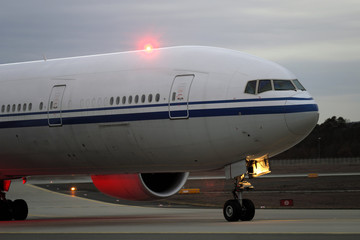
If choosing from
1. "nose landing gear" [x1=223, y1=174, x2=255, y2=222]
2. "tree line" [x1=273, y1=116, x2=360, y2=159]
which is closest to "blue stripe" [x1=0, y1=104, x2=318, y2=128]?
"nose landing gear" [x1=223, y1=174, x2=255, y2=222]

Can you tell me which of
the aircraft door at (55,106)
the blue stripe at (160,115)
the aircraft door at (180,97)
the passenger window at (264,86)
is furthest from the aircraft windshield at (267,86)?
the aircraft door at (55,106)

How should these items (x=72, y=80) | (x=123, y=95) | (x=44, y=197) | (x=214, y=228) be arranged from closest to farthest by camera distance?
(x=214, y=228) → (x=123, y=95) → (x=72, y=80) → (x=44, y=197)

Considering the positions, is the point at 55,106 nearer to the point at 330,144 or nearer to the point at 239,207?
the point at 239,207

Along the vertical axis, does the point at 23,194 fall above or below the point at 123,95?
above

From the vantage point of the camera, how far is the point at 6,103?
22922mm

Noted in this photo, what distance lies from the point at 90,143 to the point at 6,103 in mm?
3477

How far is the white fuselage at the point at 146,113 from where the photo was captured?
1902 cm

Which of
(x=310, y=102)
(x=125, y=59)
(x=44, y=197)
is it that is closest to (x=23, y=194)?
(x=44, y=197)

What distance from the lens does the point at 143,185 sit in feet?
75.1

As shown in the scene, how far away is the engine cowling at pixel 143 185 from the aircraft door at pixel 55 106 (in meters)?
2.99

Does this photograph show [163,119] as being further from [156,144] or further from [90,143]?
[90,143]

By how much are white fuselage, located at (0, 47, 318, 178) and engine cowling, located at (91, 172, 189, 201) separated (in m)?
1.13

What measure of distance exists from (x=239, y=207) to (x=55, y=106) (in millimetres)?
6406

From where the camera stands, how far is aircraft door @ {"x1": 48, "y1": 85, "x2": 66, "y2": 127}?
2167 centimetres
